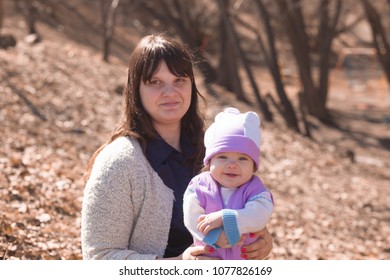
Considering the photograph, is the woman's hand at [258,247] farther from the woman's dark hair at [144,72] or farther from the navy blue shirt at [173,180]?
the woman's dark hair at [144,72]

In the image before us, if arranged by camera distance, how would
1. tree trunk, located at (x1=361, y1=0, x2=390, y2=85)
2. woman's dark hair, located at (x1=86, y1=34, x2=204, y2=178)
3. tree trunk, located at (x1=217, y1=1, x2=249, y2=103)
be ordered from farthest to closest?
1. tree trunk, located at (x1=217, y1=1, x2=249, y2=103)
2. tree trunk, located at (x1=361, y1=0, x2=390, y2=85)
3. woman's dark hair, located at (x1=86, y1=34, x2=204, y2=178)

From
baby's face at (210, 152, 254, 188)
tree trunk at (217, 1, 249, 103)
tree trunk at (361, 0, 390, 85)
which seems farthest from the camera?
tree trunk at (217, 1, 249, 103)

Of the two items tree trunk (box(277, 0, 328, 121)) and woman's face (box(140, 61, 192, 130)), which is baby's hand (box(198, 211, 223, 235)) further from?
tree trunk (box(277, 0, 328, 121))

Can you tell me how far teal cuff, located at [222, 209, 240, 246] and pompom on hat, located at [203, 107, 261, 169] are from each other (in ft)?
1.01

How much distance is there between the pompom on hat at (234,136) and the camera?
3109 mm

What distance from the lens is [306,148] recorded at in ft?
39.0

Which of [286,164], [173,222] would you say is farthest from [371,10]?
[173,222]

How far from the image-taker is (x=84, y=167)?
25.3 ft

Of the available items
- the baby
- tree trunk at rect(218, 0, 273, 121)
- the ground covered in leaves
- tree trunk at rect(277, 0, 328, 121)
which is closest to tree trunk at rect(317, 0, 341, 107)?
tree trunk at rect(277, 0, 328, 121)

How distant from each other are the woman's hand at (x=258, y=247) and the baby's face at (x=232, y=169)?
27cm

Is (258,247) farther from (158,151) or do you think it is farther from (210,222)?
(158,151)

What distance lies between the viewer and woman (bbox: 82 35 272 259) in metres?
3.13

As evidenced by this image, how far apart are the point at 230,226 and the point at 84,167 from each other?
4.99m

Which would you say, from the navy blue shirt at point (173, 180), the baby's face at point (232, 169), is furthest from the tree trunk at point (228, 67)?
the baby's face at point (232, 169)
